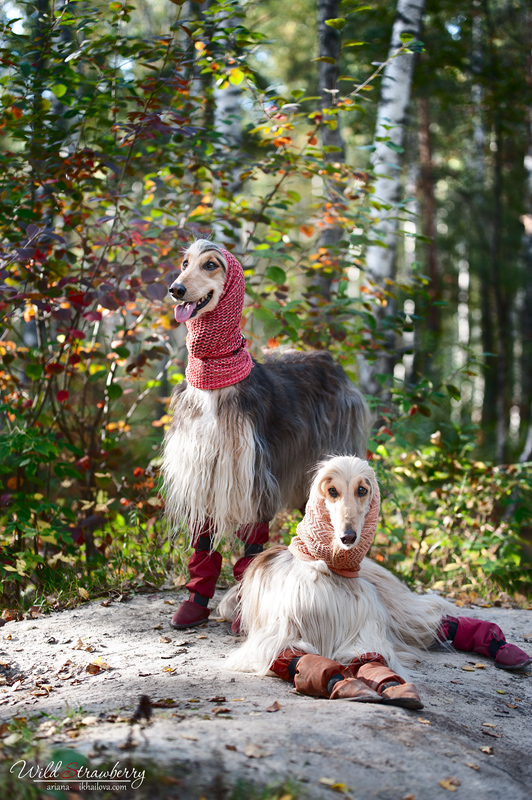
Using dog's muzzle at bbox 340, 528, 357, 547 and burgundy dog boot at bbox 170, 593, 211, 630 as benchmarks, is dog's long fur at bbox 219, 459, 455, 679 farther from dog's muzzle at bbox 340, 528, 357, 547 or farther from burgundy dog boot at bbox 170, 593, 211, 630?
burgundy dog boot at bbox 170, 593, 211, 630

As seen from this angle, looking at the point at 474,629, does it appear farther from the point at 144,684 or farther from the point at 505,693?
the point at 144,684

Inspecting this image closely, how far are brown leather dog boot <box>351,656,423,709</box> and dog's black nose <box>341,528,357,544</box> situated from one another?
543 millimetres

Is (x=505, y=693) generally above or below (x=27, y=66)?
below

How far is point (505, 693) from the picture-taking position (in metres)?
3.38

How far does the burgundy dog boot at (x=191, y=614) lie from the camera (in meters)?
3.91

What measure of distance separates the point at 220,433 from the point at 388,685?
1.47 meters

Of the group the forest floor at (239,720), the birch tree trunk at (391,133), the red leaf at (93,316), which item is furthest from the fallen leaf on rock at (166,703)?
the birch tree trunk at (391,133)

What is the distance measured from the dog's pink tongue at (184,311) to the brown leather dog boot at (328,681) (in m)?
1.71

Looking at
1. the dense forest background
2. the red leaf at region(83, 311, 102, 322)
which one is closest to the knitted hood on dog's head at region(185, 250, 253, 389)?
the dense forest background

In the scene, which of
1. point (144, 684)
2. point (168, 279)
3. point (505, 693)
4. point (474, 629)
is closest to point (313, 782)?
point (144, 684)

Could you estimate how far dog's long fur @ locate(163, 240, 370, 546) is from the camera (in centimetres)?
359

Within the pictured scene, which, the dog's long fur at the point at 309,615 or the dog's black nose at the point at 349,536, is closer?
the dog's black nose at the point at 349,536

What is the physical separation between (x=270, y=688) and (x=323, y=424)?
5.73ft

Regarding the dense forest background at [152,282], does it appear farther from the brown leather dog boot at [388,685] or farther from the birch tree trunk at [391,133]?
the brown leather dog boot at [388,685]
